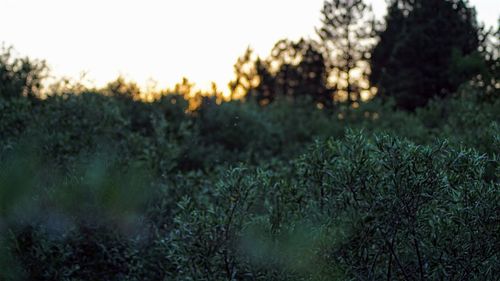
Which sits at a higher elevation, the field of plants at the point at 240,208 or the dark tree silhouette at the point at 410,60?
the dark tree silhouette at the point at 410,60

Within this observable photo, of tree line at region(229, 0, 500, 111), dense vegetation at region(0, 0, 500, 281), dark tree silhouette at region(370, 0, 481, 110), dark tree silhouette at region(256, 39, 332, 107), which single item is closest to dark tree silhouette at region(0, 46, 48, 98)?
dense vegetation at region(0, 0, 500, 281)

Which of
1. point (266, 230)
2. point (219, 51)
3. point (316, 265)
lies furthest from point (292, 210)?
point (219, 51)

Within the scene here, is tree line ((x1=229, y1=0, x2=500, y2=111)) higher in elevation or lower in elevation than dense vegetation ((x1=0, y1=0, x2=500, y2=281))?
higher

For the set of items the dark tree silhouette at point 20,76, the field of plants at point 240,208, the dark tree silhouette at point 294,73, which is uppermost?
the dark tree silhouette at point 294,73

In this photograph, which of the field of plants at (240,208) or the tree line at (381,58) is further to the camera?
the tree line at (381,58)

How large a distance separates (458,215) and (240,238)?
218 cm

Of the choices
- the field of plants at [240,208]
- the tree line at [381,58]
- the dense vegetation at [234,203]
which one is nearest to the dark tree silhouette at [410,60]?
the tree line at [381,58]

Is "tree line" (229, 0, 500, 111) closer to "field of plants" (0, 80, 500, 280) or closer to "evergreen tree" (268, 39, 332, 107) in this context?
"evergreen tree" (268, 39, 332, 107)

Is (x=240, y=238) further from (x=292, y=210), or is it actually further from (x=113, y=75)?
(x=113, y=75)

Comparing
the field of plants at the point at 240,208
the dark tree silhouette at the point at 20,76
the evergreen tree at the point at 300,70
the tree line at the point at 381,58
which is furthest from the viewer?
the evergreen tree at the point at 300,70

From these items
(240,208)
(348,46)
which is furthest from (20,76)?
(348,46)

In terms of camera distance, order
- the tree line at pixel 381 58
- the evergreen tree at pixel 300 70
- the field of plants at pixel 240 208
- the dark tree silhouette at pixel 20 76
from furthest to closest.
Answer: the evergreen tree at pixel 300 70 → the tree line at pixel 381 58 → the dark tree silhouette at pixel 20 76 → the field of plants at pixel 240 208

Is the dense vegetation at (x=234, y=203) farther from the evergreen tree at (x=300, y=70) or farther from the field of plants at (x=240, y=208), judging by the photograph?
the evergreen tree at (x=300, y=70)

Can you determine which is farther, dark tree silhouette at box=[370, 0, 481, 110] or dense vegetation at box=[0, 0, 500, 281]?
dark tree silhouette at box=[370, 0, 481, 110]
